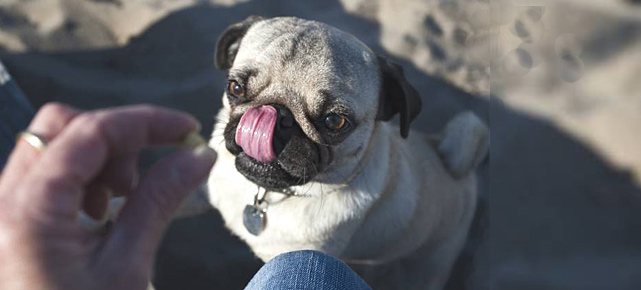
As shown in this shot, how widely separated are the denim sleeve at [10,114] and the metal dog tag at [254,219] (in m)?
1.29

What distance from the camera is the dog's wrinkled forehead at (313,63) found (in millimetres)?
1881

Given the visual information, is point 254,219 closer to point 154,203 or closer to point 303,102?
point 303,102

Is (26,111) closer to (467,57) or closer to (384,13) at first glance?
(384,13)

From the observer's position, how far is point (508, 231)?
1081 millimetres

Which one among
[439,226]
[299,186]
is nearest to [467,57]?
[439,226]

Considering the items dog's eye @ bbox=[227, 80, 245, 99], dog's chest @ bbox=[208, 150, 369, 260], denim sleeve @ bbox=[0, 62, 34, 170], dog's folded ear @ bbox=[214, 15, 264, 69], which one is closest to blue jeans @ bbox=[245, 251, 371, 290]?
dog's chest @ bbox=[208, 150, 369, 260]

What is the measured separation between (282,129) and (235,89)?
13.2 inches

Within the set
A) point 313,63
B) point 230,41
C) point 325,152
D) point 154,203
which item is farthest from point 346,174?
point 154,203

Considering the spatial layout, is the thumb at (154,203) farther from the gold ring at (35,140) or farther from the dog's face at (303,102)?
the dog's face at (303,102)

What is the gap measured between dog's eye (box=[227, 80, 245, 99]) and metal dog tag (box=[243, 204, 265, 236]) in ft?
1.81

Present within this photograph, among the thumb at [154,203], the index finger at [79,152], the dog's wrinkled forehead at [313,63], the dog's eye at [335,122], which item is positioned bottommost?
the dog's eye at [335,122]

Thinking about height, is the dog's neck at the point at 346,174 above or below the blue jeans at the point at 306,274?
above

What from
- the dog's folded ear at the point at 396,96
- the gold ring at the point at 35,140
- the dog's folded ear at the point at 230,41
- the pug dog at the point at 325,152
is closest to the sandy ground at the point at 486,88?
the pug dog at the point at 325,152

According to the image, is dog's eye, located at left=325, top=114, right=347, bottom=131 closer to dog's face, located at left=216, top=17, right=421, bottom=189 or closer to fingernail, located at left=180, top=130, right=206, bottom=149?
dog's face, located at left=216, top=17, right=421, bottom=189
